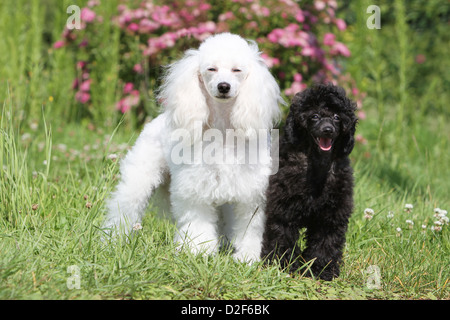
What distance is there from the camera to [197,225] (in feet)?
9.28

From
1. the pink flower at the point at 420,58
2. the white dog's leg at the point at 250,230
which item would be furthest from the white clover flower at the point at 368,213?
the pink flower at the point at 420,58

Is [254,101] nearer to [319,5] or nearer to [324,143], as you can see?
[324,143]

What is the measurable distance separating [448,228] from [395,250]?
525 mm

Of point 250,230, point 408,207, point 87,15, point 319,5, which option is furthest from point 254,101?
point 87,15

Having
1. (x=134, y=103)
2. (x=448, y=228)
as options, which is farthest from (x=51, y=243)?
(x=134, y=103)

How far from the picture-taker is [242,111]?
2.79m

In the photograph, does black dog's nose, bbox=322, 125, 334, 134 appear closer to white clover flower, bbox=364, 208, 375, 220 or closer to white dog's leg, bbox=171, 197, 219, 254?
white dog's leg, bbox=171, 197, 219, 254

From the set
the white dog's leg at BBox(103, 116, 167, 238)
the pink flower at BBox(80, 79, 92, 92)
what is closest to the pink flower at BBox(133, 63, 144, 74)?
the pink flower at BBox(80, 79, 92, 92)

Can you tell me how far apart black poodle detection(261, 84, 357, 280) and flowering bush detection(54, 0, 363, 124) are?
2.34 meters

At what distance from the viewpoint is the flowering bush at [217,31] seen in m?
5.22

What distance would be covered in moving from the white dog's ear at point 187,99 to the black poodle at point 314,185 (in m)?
0.54

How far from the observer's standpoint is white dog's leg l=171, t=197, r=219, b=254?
2803 millimetres

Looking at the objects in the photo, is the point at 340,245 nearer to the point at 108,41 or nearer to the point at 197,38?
the point at 197,38

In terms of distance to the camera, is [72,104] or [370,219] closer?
[370,219]
